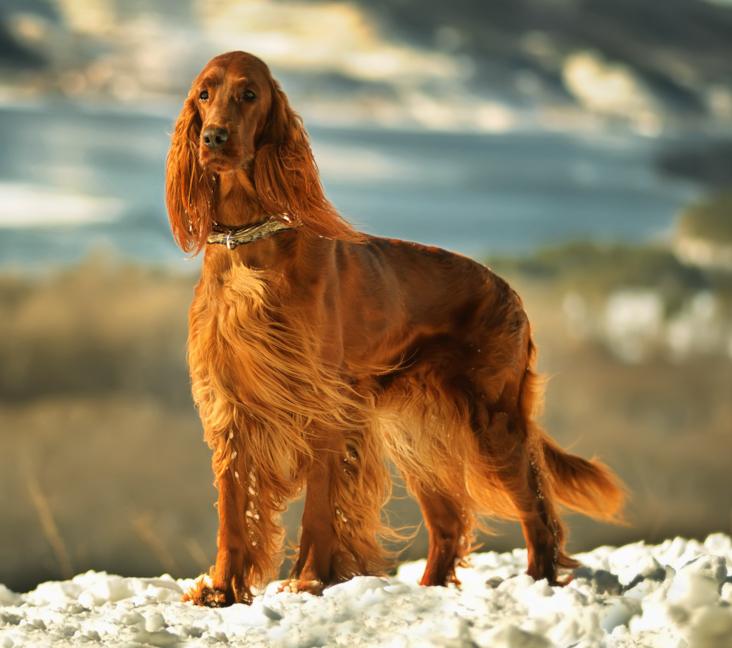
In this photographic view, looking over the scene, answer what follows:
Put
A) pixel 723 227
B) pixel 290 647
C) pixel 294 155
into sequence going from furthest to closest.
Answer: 1. pixel 723 227
2. pixel 294 155
3. pixel 290 647

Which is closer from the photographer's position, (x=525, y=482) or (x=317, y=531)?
(x=317, y=531)

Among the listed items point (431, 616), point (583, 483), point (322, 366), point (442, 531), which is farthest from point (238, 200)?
point (583, 483)

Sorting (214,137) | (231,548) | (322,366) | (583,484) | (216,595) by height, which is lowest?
(216,595)

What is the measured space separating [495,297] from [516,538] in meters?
2.80

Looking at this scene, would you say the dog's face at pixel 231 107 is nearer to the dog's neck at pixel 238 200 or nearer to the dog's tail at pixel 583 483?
the dog's neck at pixel 238 200

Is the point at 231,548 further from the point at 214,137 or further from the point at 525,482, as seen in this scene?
the point at 214,137

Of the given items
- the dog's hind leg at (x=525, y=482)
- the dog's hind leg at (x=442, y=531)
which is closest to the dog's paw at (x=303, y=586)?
the dog's hind leg at (x=442, y=531)

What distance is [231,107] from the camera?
3.65 metres

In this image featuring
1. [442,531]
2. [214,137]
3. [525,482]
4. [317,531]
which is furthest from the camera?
[442,531]

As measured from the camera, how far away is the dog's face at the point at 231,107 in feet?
11.8

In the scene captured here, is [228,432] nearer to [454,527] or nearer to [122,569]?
[454,527]

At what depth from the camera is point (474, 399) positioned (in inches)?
168

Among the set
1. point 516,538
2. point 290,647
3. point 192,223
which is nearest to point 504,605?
point 290,647

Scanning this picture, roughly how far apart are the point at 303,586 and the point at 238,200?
4.36ft
